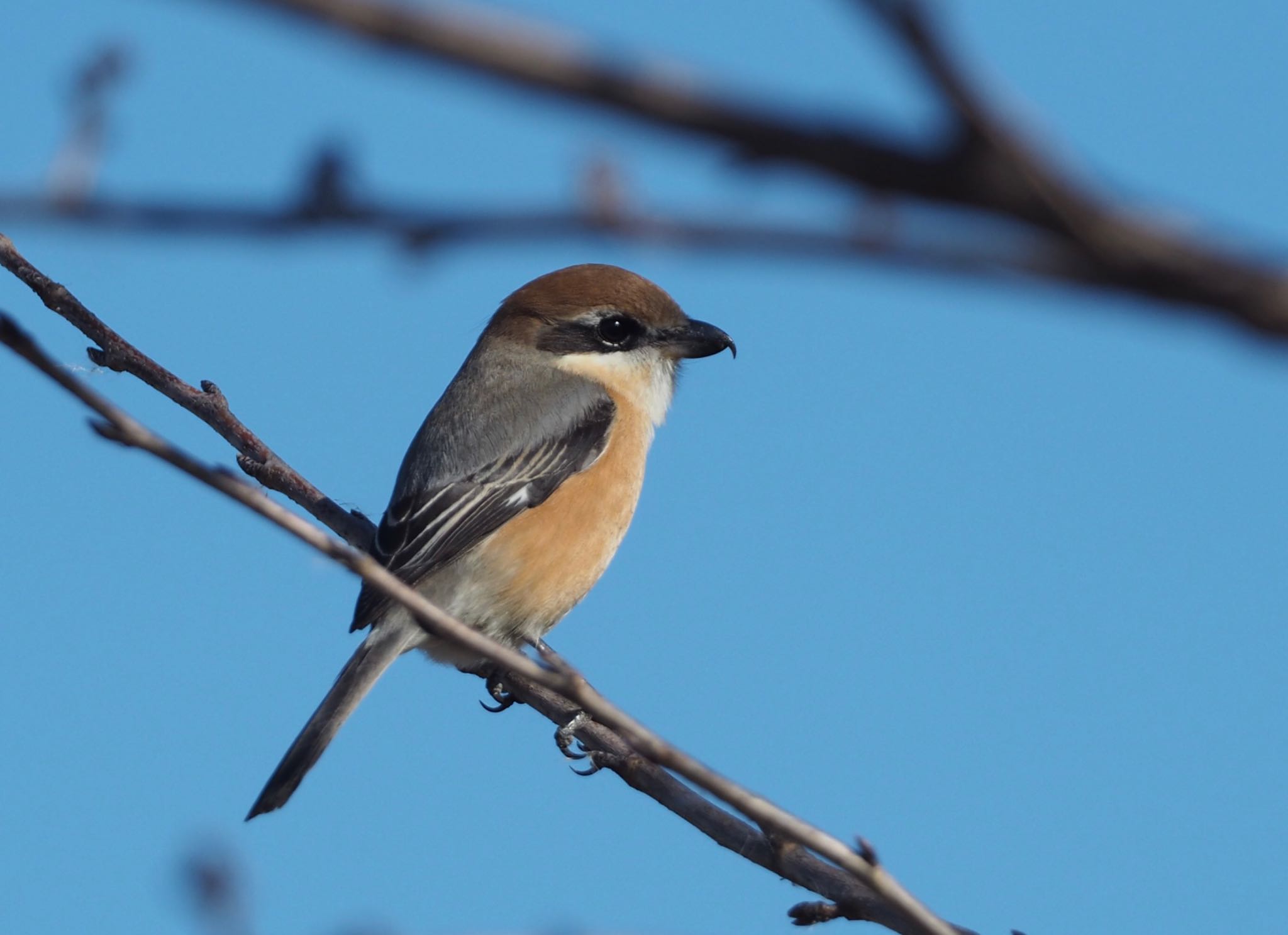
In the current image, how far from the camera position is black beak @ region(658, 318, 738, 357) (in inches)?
243

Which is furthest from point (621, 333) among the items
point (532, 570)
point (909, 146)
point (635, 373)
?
point (909, 146)

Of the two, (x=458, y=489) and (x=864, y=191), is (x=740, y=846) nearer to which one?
(x=864, y=191)

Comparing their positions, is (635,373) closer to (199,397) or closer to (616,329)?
(616,329)

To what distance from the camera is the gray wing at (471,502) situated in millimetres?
5156

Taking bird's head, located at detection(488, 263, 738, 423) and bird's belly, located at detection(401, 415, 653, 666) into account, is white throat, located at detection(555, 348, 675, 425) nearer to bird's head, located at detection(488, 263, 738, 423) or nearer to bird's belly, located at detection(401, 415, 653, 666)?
bird's head, located at detection(488, 263, 738, 423)

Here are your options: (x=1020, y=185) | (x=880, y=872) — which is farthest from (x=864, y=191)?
(x=880, y=872)

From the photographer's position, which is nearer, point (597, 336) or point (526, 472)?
point (526, 472)

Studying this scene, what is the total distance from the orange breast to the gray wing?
0.19 feet

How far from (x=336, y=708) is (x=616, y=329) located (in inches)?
91.0

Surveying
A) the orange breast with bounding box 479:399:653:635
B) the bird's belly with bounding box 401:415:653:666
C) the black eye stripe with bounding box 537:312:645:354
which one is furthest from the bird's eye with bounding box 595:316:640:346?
the bird's belly with bounding box 401:415:653:666

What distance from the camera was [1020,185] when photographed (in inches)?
22.5

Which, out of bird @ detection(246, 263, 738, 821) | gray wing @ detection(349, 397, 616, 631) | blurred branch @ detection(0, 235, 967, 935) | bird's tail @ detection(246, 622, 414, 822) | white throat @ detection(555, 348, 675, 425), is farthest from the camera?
white throat @ detection(555, 348, 675, 425)

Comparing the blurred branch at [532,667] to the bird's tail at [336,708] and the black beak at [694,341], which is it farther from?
the black beak at [694,341]

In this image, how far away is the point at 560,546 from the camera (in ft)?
17.4
